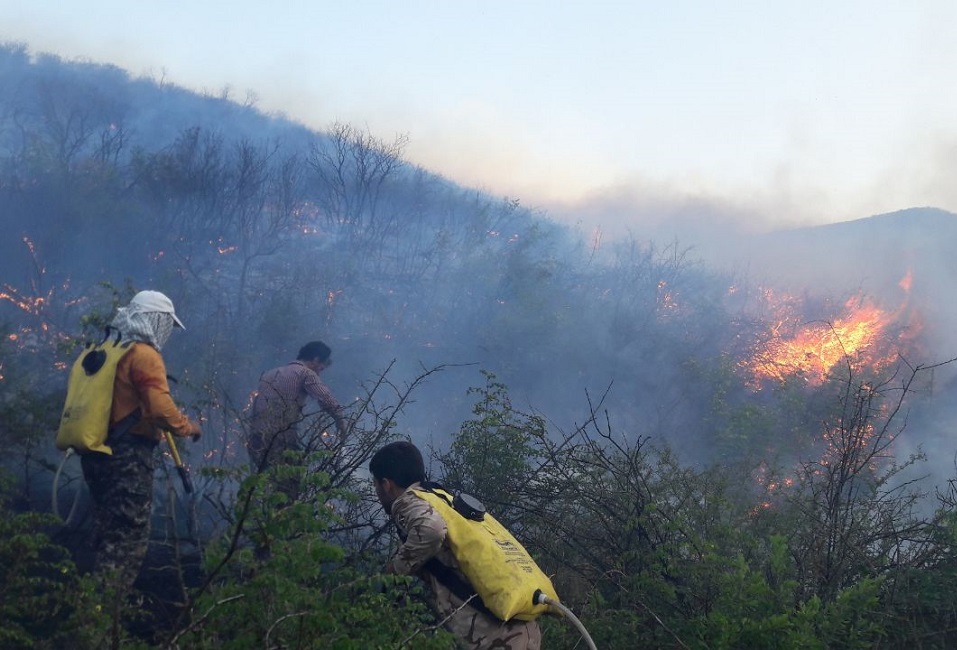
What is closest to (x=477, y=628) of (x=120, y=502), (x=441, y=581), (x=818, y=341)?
(x=441, y=581)

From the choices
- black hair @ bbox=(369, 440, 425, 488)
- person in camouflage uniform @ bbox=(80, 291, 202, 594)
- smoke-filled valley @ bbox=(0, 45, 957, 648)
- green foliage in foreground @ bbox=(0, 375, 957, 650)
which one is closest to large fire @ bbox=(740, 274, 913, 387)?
smoke-filled valley @ bbox=(0, 45, 957, 648)

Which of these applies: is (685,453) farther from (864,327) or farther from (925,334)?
(925,334)

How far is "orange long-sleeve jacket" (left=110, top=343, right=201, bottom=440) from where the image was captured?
176 inches

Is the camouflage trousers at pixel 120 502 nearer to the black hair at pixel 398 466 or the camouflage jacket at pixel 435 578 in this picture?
the black hair at pixel 398 466

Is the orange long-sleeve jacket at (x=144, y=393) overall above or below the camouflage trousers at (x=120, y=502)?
above

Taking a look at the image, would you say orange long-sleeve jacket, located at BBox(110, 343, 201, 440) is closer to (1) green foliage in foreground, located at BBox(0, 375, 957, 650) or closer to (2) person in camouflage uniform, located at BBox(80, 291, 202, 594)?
(2) person in camouflage uniform, located at BBox(80, 291, 202, 594)

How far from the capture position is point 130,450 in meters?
4.54

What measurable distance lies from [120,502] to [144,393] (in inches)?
25.8

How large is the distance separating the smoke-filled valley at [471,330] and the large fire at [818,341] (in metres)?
0.08

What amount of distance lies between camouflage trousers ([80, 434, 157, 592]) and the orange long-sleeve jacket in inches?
6.1

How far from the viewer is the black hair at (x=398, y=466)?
3.53 meters

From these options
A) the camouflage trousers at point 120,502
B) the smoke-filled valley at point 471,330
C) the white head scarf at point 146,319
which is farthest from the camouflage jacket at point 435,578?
the white head scarf at point 146,319

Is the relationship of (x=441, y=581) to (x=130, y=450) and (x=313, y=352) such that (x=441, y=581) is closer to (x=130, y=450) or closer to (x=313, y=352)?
(x=130, y=450)

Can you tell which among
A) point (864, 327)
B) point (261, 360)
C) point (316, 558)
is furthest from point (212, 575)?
point (864, 327)
